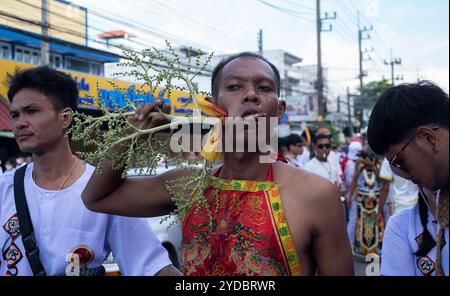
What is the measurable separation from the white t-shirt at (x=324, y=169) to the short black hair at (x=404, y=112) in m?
5.68

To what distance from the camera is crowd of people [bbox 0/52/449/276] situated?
5.46 feet

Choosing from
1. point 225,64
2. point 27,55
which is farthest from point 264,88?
point 27,55

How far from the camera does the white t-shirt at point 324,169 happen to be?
739cm

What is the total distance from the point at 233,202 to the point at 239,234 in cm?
13

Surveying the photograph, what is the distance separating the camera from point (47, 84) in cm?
252

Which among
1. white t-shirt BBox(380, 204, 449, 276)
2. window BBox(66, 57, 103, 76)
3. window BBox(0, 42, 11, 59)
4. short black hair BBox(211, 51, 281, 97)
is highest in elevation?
window BBox(66, 57, 103, 76)

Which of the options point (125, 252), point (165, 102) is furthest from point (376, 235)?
point (165, 102)

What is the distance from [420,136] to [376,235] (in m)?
6.38

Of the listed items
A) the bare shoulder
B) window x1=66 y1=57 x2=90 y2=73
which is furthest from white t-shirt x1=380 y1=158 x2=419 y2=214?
window x1=66 y1=57 x2=90 y2=73

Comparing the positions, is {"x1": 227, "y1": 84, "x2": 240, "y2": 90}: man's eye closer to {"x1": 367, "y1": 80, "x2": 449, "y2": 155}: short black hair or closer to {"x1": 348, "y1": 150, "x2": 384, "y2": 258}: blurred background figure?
{"x1": 367, "y1": 80, "x2": 449, "y2": 155}: short black hair

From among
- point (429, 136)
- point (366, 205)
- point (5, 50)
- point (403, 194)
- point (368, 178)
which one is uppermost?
point (5, 50)

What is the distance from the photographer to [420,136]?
5.11ft

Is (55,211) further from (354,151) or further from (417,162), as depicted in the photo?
(354,151)
